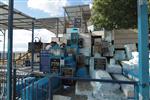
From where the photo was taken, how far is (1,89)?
6.17m

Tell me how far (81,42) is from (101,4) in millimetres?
5805

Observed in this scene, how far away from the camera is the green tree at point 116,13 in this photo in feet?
48.1

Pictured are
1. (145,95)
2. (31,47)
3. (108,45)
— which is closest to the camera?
(145,95)

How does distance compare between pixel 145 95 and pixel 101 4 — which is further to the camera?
pixel 101 4

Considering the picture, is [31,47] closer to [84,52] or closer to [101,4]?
[84,52]

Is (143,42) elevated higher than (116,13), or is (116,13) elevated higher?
(116,13)

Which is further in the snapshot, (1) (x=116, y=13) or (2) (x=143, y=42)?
(1) (x=116, y=13)

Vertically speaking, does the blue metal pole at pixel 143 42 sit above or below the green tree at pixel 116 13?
below

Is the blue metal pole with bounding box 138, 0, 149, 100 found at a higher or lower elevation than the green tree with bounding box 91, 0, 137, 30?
lower

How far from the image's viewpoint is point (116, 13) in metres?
14.6

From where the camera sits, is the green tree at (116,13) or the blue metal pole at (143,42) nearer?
the blue metal pole at (143,42)

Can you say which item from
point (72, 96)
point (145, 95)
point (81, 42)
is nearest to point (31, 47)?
point (81, 42)

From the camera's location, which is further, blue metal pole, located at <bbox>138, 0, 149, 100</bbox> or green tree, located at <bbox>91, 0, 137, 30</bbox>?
green tree, located at <bbox>91, 0, 137, 30</bbox>

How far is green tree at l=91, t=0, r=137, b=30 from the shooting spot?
14664 mm
